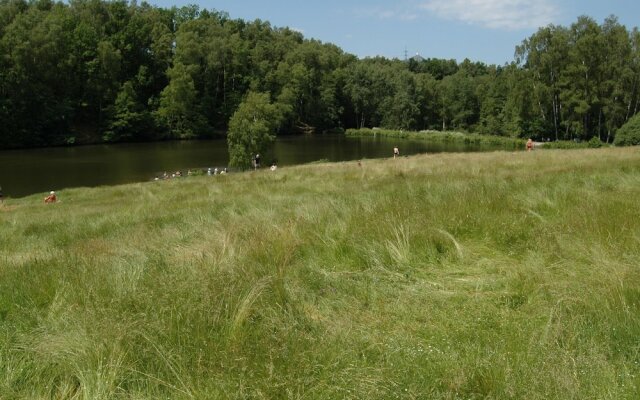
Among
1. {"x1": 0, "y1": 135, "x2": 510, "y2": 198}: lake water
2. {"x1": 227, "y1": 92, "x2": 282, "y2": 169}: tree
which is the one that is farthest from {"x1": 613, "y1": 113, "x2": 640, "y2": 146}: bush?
{"x1": 227, "y1": 92, "x2": 282, "y2": 169}: tree

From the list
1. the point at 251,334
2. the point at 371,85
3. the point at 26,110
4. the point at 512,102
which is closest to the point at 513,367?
the point at 251,334

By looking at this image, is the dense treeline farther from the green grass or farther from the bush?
the bush

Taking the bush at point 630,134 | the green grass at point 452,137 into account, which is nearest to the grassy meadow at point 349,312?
the bush at point 630,134

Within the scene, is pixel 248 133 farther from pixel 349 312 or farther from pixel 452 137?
pixel 452 137

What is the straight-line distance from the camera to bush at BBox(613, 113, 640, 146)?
54938 mm

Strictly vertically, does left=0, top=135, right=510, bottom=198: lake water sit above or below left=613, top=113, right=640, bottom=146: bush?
below

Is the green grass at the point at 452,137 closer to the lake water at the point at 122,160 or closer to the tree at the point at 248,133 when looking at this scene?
the lake water at the point at 122,160

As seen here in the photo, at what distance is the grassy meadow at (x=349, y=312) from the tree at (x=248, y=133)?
4119 cm

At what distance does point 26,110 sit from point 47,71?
334 inches

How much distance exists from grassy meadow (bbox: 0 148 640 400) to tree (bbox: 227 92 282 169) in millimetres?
41187

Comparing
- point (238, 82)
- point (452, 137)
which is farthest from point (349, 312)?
point (238, 82)

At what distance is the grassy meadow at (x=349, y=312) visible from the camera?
9.42 ft

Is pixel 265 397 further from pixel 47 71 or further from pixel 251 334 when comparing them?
pixel 47 71

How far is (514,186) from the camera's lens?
9.30 meters
